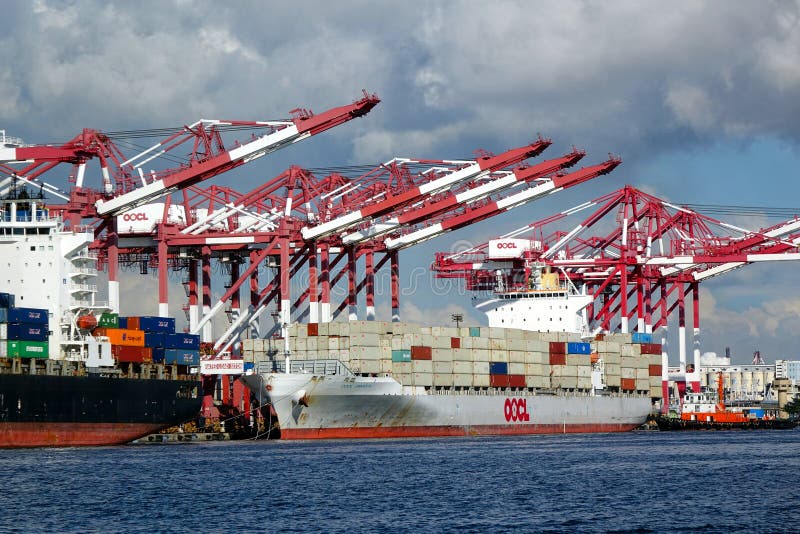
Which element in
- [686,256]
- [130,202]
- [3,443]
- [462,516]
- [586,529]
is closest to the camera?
[586,529]

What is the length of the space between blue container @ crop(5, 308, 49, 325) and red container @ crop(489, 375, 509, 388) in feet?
89.5

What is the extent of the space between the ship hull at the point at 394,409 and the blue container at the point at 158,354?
5173mm

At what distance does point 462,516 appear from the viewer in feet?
113

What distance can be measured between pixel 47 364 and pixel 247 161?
15.7 m

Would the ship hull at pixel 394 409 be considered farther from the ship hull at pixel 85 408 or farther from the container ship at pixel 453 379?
the ship hull at pixel 85 408

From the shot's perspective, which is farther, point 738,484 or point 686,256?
point 686,256

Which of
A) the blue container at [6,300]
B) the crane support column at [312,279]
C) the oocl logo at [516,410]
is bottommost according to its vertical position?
the oocl logo at [516,410]

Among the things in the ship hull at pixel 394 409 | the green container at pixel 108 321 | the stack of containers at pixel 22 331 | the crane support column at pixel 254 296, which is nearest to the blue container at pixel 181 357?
the ship hull at pixel 394 409

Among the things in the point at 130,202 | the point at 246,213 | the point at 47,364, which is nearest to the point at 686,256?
the point at 246,213

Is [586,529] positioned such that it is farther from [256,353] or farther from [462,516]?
[256,353]

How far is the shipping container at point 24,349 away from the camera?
5312 cm

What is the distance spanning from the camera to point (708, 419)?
93.4 meters

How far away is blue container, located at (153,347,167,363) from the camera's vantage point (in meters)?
62.0

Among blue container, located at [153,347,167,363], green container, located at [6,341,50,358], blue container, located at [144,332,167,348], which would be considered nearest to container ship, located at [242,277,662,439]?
blue container, located at [153,347,167,363]
